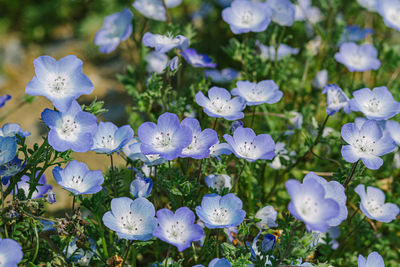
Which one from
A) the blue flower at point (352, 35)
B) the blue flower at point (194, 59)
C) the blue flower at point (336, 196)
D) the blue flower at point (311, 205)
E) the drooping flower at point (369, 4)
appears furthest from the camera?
the drooping flower at point (369, 4)

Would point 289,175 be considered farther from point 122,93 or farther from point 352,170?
point 122,93

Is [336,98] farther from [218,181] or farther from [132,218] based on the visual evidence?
[132,218]

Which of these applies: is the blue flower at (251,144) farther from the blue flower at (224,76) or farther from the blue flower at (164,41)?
the blue flower at (224,76)

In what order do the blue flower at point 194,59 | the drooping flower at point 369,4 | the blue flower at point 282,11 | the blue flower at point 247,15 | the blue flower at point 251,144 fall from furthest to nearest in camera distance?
1. the drooping flower at point 369,4
2. the blue flower at point 282,11
3. the blue flower at point 247,15
4. the blue flower at point 194,59
5. the blue flower at point 251,144

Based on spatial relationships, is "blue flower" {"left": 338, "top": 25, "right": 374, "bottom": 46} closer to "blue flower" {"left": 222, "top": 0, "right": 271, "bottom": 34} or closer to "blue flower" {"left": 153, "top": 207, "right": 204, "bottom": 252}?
"blue flower" {"left": 222, "top": 0, "right": 271, "bottom": 34}

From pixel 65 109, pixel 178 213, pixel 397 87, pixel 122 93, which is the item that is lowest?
pixel 122 93

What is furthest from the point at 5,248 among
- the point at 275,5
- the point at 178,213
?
the point at 275,5

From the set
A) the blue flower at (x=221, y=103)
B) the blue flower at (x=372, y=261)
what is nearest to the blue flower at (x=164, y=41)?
the blue flower at (x=221, y=103)
